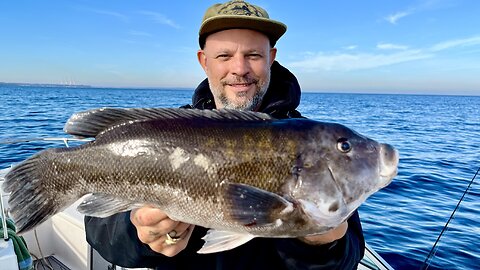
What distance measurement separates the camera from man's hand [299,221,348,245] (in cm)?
224

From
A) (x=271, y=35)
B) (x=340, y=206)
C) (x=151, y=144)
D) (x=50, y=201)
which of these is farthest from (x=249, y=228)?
(x=271, y=35)

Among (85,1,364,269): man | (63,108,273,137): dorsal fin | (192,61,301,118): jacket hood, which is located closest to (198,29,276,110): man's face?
(85,1,364,269): man

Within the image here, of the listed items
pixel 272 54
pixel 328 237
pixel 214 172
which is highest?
pixel 272 54

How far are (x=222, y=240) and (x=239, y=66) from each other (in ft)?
5.47

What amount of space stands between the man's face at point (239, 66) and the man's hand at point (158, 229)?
134 cm

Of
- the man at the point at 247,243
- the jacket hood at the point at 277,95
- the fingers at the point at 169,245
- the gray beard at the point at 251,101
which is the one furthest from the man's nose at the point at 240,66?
the fingers at the point at 169,245

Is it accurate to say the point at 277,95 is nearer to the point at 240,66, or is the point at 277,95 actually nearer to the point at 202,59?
the point at 240,66

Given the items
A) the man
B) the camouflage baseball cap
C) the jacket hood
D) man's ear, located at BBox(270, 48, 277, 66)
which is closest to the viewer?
the man

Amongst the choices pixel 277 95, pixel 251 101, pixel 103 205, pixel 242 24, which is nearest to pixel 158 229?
pixel 103 205

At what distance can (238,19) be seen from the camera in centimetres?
315

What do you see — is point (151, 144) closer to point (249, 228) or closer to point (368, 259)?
point (249, 228)

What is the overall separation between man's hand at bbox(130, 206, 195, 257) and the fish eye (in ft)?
3.31

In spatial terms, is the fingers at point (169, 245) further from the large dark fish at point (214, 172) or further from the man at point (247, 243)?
the large dark fish at point (214, 172)

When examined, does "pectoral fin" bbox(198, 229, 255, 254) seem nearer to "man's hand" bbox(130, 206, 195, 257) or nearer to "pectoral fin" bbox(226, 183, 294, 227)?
"pectoral fin" bbox(226, 183, 294, 227)
